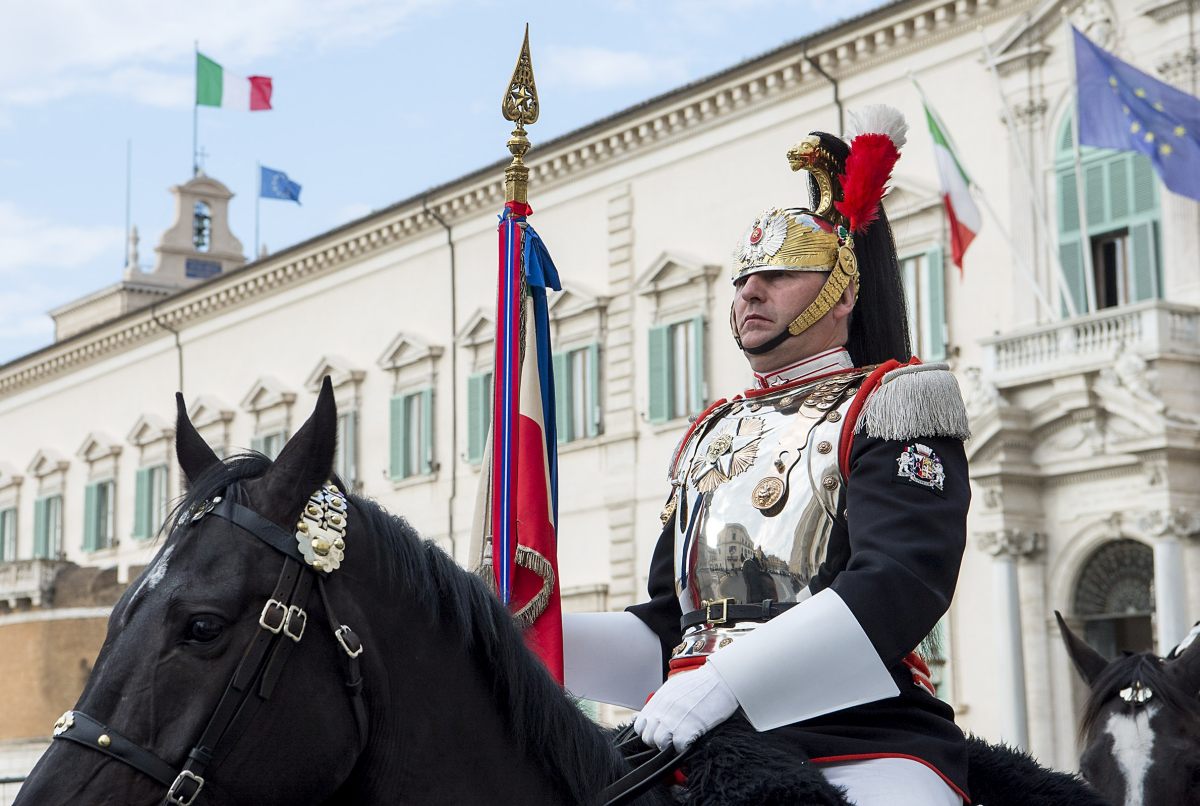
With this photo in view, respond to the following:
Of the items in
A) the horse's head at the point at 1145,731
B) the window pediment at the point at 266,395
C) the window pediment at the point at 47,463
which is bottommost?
the horse's head at the point at 1145,731

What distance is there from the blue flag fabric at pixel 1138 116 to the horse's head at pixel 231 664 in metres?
15.7

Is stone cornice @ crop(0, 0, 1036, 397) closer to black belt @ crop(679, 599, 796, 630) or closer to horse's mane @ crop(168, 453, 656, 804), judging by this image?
black belt @ crop(679, 599, 796, 630)

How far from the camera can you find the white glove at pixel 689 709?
2957 millimetres

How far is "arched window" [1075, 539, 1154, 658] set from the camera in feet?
62.0

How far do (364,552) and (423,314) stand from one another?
26.3 metres

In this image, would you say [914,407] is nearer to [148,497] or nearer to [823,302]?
[823,302]

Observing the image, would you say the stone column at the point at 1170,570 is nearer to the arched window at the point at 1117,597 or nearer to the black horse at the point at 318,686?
the arched window at the point at 1117,597

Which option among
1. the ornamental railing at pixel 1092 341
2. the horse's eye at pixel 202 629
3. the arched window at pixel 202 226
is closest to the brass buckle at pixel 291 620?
the horse's eye at pixel 202 629

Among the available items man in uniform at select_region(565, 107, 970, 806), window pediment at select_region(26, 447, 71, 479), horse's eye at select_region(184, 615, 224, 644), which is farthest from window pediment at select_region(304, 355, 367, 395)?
horse's eye at select_region(184, 615, 224, 644)

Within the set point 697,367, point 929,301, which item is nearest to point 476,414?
point 697,367

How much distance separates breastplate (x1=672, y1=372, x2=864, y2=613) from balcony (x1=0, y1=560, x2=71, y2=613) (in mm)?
24045

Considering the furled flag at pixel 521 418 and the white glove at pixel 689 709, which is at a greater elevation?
the furled flag at pixel 521 418

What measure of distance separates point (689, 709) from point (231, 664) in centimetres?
77

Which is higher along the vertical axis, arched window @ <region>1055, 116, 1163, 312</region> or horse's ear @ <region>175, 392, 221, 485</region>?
arched window @ <region>1055, 116, 1163, 312</region>
